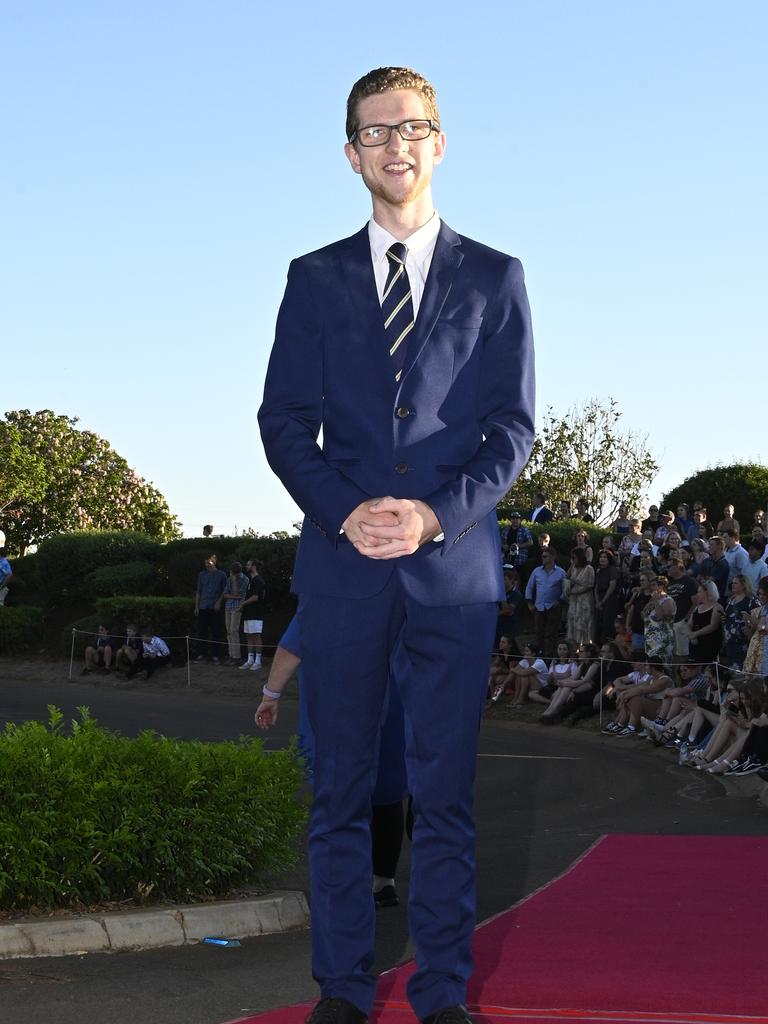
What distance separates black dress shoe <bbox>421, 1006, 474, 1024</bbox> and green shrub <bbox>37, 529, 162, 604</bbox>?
36.1m

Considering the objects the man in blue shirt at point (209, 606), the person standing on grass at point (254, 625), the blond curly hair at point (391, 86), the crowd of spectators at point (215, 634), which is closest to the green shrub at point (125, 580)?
the crowd of spectators at point (215, 634)

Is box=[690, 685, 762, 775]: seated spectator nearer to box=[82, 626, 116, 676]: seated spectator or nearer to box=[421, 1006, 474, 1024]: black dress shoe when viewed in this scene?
box=[421, 1006, 474, 1024]: black dress shoe

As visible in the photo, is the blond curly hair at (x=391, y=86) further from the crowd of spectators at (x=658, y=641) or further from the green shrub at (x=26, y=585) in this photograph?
the green shrub at (x=26, y=585)

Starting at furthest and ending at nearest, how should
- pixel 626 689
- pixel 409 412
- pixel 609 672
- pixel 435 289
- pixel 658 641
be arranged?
pixel 609 672, pixel 626 689, pixel 658 641, pixel 435 289, pixel 409 412

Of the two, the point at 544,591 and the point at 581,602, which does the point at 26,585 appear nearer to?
the point at 544,591

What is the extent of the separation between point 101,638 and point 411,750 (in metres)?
28.4

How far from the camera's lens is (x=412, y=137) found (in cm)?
396

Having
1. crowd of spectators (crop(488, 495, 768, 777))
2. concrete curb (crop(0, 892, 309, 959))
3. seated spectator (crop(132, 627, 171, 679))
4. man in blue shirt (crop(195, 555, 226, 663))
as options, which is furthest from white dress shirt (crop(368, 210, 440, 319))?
seated spectator (crop(132, 627, 171, 679))

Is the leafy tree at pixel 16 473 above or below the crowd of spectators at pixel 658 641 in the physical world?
above

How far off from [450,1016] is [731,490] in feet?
110

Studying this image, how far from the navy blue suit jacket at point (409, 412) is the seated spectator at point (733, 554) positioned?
631 inches

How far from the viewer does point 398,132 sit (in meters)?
3.94

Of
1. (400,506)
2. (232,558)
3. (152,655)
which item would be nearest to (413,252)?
(400,506)

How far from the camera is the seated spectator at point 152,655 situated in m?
30.0
